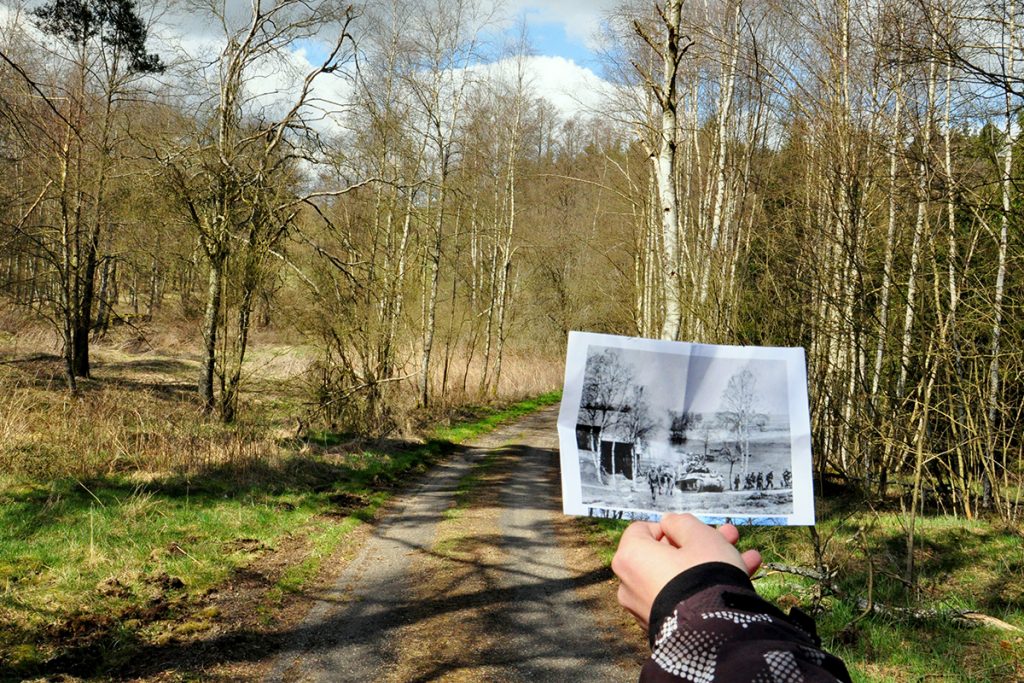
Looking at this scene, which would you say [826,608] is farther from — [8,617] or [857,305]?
[8,617]

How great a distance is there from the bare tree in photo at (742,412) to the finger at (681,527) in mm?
865

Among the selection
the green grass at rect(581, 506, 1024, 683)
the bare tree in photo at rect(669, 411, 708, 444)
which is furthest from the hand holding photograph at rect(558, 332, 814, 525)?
the green grass at rect(581, 506, 1024, 683)

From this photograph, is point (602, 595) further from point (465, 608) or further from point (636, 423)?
point (636, 423)

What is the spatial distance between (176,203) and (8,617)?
1007cm

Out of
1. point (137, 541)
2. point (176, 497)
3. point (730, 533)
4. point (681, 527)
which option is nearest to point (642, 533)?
point (681, 527)

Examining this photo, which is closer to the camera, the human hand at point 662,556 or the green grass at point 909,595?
the human hand at point 662,556

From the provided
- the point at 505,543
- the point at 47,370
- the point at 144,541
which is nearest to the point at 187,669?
the point at 144,541

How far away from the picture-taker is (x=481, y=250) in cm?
2962

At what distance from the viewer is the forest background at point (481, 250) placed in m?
7.50

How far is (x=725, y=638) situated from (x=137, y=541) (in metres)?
8.16

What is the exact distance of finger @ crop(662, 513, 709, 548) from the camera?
113cm

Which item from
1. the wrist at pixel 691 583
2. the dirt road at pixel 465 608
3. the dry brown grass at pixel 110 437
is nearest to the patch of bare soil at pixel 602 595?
the dirt road at pixel 465 608

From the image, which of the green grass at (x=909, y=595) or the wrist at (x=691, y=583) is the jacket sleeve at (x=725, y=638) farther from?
the green grass at (x=909, y=595)

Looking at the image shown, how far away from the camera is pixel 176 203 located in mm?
14469
